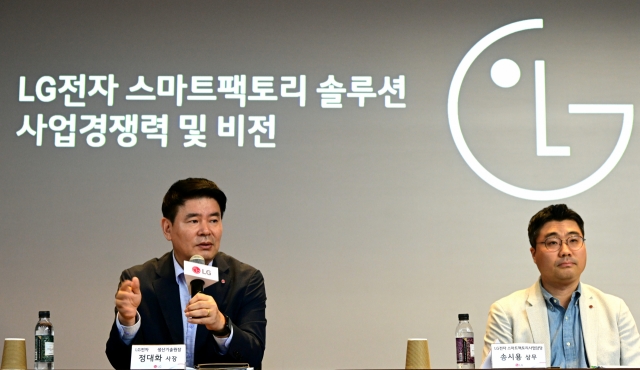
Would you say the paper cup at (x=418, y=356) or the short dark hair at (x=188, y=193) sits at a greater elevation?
the short dark hair at (x=188, y=193)

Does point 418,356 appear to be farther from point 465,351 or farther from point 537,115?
point 537,115

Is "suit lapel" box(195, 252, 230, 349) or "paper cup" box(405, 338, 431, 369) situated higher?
"suit lapel" box(195, 252, 230, 349)

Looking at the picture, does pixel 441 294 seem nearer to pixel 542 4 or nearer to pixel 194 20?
pixel 542 4

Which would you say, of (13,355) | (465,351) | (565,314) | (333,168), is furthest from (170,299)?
(333,168)

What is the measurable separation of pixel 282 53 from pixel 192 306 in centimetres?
245

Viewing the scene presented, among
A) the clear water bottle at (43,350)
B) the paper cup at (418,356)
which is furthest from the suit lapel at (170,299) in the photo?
the paper cup at (418,356)

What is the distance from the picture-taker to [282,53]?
15.4 ft

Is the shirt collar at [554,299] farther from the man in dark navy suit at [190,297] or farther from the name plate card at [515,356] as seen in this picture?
the man in dark navy suit at [190,297]

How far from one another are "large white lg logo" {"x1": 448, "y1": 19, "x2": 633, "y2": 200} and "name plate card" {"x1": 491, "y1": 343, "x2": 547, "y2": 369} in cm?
213

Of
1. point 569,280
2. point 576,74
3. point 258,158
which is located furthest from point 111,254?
point 576,74

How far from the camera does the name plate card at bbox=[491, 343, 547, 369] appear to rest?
2.51 meters

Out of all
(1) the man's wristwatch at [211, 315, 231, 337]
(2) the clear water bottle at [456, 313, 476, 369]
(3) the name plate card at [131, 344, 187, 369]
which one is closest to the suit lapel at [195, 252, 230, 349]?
(1) the man's wristwatch at [211, 315, 231, 337]

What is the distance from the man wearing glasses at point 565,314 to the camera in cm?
316

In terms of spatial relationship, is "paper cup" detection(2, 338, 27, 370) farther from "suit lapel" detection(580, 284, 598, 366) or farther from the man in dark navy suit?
"suit lapel" detection(580, 284, 598, 366)
